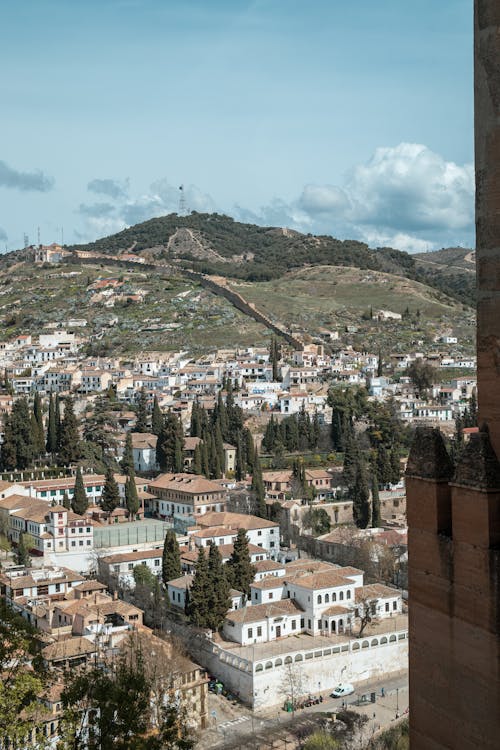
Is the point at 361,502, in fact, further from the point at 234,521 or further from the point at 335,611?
the point at 335,611

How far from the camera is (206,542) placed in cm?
3628

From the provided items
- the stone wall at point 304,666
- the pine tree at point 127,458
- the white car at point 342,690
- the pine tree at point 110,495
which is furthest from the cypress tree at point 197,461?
the white car at point 342,690

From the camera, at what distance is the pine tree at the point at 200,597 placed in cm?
2838

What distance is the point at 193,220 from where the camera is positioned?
6476 inches

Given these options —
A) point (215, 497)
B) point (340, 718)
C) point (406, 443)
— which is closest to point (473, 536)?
point (340, 718)

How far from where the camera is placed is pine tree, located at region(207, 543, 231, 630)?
28.5 meters

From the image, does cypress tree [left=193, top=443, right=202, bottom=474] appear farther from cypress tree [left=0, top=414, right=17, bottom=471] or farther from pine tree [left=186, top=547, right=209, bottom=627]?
pine tree [left=186, top=547, right=209, bottom=627]

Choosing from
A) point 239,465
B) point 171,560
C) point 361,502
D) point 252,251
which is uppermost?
point 252,251

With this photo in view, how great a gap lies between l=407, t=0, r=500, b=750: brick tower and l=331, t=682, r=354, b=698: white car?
23781 millimetres

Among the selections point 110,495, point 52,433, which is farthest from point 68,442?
point 110,495

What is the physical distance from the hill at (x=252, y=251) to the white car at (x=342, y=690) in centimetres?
8199

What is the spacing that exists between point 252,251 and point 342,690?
124 meters

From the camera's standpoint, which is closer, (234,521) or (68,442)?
(234,521)

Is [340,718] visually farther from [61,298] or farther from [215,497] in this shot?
[61,298]
